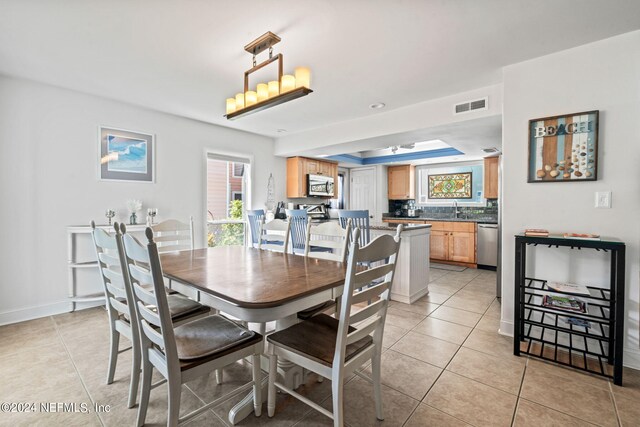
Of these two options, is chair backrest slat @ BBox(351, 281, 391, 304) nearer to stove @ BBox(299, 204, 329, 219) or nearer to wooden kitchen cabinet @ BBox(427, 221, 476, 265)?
stove @ BBox(299, 204, 329, 219)

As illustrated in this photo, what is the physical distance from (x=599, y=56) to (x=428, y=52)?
125cm

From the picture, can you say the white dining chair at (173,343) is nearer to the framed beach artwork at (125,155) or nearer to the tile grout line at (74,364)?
the tile grout line at (74,364)

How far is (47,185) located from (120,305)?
2319mm

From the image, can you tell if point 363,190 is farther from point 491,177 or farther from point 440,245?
point 491,177

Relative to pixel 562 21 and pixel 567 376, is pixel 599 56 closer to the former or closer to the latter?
pixel 562 21

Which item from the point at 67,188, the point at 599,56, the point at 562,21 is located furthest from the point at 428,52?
the point at 67,188

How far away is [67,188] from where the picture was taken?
124 inches

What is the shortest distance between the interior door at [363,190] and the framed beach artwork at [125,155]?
4.56 meters

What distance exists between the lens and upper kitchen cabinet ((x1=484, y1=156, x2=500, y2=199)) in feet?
17.6

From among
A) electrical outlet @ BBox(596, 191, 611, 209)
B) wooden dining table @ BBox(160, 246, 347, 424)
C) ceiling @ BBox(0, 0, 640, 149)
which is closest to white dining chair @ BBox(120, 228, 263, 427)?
wooden dining table @ BBox(160, 246, 347, 424)

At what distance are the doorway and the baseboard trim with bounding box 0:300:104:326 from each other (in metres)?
1.74

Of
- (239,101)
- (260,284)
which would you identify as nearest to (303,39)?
(239,101)

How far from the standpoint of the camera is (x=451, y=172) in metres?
6.27

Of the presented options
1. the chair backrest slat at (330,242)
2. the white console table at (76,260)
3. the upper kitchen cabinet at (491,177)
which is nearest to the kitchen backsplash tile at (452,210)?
the upper kitchen cabinet at (491,177)
